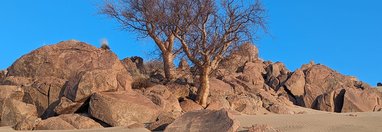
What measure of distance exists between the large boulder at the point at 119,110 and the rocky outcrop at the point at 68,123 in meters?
0.27

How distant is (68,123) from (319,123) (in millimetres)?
7211

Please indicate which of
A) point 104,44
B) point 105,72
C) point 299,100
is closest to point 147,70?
point 104,44

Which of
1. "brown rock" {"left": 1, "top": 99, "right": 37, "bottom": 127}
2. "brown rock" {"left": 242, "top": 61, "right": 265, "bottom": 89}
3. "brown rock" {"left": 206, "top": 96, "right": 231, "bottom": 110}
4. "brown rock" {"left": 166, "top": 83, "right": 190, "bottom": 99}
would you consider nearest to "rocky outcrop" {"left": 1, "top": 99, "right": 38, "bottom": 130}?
"brown rock" {"left": 1, "top": 99, "right": 37, "bottom": 127}

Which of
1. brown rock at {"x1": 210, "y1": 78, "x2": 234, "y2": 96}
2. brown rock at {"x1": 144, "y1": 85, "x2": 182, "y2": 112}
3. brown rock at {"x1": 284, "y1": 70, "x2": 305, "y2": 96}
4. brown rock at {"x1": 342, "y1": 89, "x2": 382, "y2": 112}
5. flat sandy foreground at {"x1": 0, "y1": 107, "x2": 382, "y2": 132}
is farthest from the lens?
brown rock at {"x1": 284, "y1": 70, "x2": 305, "y2": 96}

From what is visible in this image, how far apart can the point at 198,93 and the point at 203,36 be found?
8.07ft

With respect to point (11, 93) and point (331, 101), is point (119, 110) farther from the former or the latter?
point (331, 101)

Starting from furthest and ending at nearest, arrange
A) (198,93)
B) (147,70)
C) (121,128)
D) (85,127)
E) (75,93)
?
1. (147,70)
2. (198,93)
3. (75,93)
4. (85,127)
5. (121,128)

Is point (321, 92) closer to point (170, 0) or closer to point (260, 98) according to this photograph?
point (260, 98)

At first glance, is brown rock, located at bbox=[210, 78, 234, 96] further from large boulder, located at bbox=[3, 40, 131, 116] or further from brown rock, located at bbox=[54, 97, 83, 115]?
brown rock, located at bbox=[54, 97, 83, 115]

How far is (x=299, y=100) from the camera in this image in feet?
95.9

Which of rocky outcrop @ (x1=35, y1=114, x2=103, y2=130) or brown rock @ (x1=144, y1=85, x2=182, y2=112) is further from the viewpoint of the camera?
brown rock @ (x1=144, y1=85, x2=182, y2=112)

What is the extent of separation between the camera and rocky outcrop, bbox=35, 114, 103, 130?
571 inches

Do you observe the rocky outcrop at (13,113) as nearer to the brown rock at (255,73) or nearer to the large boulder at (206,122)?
the large boulder at (206,122)

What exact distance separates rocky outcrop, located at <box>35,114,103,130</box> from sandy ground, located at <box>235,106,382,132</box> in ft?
14.7
